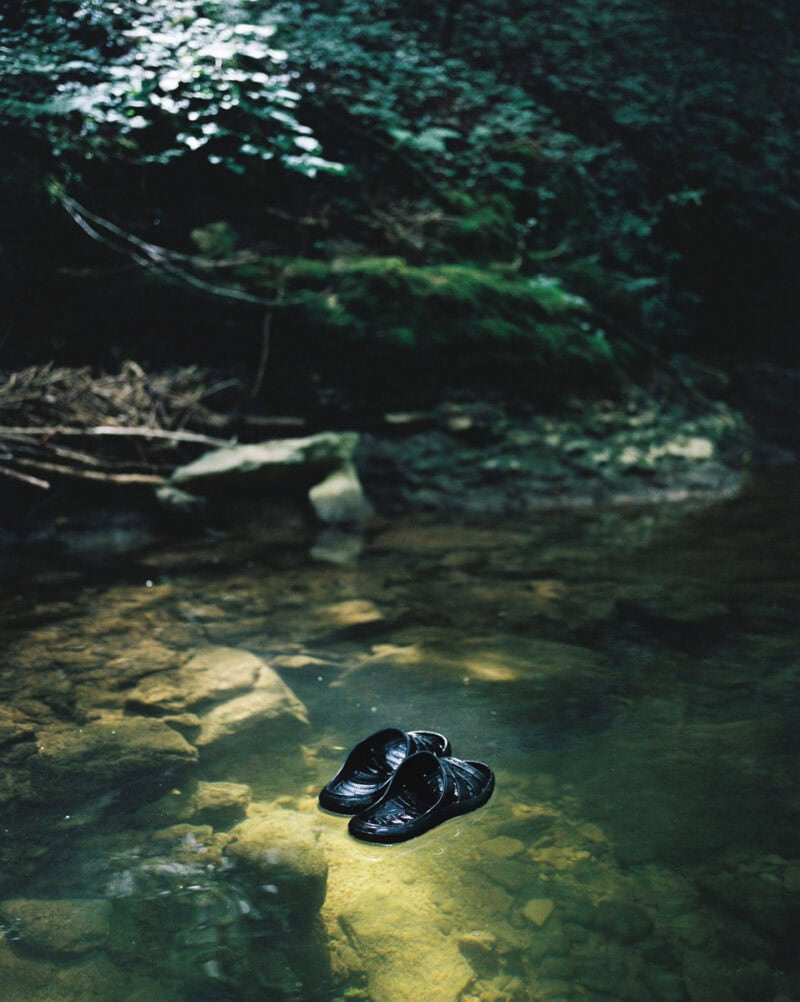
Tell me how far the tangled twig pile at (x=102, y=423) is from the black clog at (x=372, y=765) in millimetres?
3530

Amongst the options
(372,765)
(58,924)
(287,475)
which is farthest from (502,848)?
(287,475)

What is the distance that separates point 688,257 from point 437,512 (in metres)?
6.05

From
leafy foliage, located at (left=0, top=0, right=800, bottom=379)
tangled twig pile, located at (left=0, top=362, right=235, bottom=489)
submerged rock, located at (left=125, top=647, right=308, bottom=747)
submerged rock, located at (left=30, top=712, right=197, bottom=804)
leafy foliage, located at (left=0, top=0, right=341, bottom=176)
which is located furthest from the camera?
leafy foliage, located at (left=0, top=0, right=800, bottom=379)

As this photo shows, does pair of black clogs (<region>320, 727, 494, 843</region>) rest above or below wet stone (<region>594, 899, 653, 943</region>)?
below

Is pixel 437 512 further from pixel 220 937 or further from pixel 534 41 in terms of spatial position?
pixel 534 41

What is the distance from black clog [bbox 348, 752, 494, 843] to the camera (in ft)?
6.55

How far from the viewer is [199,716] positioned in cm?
272

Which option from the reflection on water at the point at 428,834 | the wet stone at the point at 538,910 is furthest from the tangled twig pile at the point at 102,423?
the wet stone at the point at 538,910

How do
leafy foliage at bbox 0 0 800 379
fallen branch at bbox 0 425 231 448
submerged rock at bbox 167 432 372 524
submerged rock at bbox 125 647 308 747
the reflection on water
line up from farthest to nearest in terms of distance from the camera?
submerged rock at bbox 167 432 372 524 < leafy foliage at bbox 0 0 800 379 < fallen branch at bbox 0 425 231 448 < submerged rock at bbox 125 647 308 747 < the reflection on water

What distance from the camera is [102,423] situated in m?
5.43

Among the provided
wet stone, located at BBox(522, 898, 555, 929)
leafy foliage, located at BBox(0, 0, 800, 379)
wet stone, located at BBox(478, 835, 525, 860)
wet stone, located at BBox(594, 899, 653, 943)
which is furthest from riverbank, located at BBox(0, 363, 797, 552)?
wet stone, located at BBox(594, 899, 653, 943)

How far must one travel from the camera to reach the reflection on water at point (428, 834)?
155 centimetres

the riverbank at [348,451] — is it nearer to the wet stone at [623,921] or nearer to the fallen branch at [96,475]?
the fallen branch at [96,475]

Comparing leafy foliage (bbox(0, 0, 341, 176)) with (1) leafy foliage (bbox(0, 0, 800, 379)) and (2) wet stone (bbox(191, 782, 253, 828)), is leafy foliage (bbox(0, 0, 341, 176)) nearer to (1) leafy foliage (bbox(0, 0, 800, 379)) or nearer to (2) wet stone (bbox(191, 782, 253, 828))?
(1) leafy foliage (bbox(0, 0, 800, 379))
